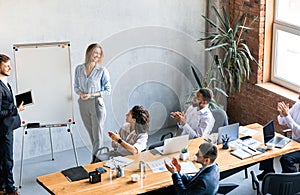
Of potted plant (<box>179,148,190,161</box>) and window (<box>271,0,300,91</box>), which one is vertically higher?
window (<box>271,0,300,91</box>)

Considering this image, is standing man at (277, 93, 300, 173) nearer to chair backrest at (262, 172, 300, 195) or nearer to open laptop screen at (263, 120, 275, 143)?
open laptop screen at (263, 120, 275, 143)

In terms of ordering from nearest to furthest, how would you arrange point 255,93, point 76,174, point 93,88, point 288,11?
point 76,174 < point 93,88 < point 288,11 < point 255,93

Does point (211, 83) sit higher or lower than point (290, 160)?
higher

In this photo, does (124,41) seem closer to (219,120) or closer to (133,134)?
(219,120)

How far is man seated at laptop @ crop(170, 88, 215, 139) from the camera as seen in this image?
708 centimetres

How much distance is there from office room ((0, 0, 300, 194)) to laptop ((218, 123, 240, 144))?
0.82 m

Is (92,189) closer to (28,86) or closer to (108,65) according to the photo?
(28,86)

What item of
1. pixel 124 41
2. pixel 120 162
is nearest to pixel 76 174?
pixel 120 162

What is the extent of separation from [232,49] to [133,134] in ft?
8.57

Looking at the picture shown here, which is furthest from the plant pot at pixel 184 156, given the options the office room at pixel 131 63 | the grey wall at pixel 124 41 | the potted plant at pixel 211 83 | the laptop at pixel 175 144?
the potted plant at pixel 211 83

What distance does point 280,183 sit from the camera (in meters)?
6.00

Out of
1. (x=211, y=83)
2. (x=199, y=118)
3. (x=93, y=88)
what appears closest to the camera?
(x=199, y=118)

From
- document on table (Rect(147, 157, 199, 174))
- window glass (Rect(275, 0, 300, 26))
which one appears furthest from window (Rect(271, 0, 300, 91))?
document on table (Rect(147, 157, 199, 174))

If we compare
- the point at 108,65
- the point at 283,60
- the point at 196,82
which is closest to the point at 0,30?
the point at 108,65
